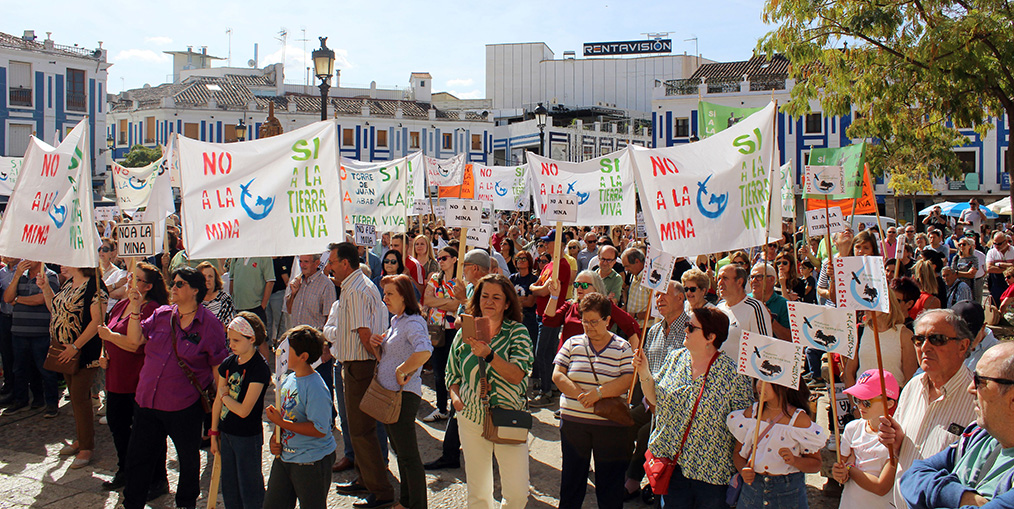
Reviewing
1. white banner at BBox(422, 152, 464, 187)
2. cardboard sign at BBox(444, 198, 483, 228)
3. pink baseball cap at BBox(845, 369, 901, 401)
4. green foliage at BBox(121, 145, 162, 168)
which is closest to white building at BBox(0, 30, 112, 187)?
green foliage at BBox(121, 145, 162, 168)

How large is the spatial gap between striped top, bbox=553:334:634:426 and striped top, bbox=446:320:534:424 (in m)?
0.28

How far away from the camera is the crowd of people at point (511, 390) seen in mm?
3457

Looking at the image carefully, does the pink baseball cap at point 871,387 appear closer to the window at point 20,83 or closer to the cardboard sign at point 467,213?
the cardboard sign at point 467,213

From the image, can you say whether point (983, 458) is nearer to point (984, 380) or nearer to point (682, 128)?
point (984, 380)

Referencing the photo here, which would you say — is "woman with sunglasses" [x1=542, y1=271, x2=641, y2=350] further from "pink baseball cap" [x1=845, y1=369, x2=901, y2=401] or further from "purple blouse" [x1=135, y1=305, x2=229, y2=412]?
"purple blouse" [x1=135, y1=305, x2=229, y2=412]

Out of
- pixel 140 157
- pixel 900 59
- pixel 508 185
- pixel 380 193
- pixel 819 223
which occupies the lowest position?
pixel 819 223

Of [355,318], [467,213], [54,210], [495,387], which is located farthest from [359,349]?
[54,210]

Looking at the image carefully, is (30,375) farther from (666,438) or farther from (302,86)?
(302,86)

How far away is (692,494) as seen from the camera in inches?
164

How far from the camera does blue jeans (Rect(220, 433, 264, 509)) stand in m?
4.81

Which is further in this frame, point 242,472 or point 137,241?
point 137,241

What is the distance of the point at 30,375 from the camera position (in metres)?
7.91

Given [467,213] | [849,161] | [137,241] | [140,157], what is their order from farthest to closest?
[140,157] < [849,161] < [467,213] < [137,241]

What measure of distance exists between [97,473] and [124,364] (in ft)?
3.22
